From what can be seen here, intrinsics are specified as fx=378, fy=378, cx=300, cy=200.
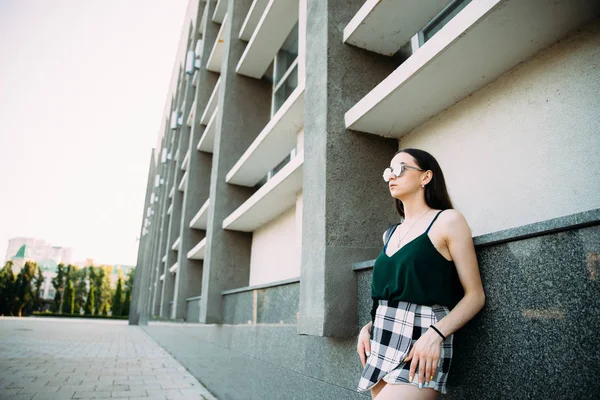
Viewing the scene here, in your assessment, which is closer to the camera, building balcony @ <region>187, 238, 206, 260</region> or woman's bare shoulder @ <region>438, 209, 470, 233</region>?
woman's bare shoulder @ <region>438, 209, 470, 233</region>

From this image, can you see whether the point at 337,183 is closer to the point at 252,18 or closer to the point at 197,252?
the point at 252,18

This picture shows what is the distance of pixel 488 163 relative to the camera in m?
3.18

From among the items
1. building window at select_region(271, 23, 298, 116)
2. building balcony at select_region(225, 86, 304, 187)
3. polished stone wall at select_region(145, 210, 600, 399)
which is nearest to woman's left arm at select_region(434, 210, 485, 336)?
polished stone wall at select_region(145, 210, 600, 399)

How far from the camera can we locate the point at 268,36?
8719mm

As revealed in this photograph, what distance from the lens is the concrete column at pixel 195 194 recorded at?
12.8 metres

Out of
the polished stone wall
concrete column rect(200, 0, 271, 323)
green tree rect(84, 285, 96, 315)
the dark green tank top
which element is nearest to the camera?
the polished stone wall

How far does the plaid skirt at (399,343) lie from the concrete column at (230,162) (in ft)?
20.5

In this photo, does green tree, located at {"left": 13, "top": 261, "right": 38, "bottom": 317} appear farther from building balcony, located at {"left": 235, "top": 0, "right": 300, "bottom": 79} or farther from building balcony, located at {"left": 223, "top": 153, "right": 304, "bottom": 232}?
building balcony, located at {"left": 235, "top": 0, "right": 300, "bottom": 79}

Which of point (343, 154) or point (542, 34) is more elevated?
point (542, 34)

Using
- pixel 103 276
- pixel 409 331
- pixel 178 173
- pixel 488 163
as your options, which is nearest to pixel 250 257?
pixel 488 163

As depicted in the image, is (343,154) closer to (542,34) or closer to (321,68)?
(321,68)

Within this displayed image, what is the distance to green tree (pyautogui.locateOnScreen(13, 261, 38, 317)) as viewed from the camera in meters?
53.5

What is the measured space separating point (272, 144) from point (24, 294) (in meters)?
63.2

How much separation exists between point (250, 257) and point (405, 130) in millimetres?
5731
